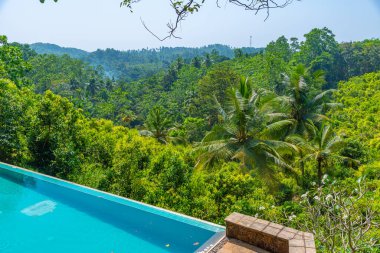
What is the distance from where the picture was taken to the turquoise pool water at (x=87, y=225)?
4.71 m

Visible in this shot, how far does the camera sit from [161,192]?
787 cm

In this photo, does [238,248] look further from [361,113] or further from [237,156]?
[361,113]

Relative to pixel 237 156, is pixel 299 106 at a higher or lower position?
higher

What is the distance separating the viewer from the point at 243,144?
33.5ft

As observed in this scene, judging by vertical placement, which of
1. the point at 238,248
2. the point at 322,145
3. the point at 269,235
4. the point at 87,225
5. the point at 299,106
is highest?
the point at 299,106

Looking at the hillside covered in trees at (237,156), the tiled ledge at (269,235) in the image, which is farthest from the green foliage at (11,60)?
the tiled ledge at (269,235)

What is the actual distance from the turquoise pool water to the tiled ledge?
16.5 inches

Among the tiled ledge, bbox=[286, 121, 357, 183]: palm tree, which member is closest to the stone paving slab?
the tiled ledge

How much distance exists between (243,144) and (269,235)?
22.5 ft

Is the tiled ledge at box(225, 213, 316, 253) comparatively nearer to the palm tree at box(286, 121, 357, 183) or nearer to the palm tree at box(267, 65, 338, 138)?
the palm tree at box(286, 121, 357, 183)

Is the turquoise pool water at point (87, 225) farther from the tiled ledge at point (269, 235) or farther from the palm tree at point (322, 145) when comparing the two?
the palm tree at point (322, 145)

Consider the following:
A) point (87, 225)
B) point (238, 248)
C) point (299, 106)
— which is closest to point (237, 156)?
point (87, 225)

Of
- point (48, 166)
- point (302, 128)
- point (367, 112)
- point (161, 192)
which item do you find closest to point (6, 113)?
point (48, 166)

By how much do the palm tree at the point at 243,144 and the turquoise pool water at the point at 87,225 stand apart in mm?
4600
